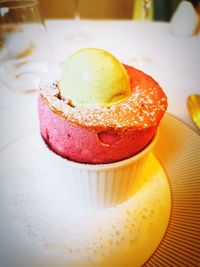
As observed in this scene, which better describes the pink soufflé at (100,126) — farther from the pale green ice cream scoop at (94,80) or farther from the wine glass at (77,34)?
the wine glass at (77,34)

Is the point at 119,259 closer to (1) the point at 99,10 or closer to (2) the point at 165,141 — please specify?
(2) the point at 165,141

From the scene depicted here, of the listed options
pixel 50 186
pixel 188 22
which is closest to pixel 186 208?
pixel 50 186

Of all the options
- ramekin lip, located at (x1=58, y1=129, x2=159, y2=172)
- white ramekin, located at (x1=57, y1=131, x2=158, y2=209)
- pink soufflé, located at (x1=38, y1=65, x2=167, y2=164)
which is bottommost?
white ramekin, located at (x1=57, y1=131, x2=158, y2=209)

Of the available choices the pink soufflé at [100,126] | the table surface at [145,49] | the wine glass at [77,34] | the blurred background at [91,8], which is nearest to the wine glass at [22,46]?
the table surface at [145,49]

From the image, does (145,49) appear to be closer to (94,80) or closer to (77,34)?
(77,34)

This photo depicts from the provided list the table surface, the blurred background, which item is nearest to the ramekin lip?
the table surface

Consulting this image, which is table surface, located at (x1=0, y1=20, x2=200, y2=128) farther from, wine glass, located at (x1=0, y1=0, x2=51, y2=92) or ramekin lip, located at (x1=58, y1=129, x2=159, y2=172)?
ramekin lip, located at (x1=58, y1=129, x2=159, y2=172)
